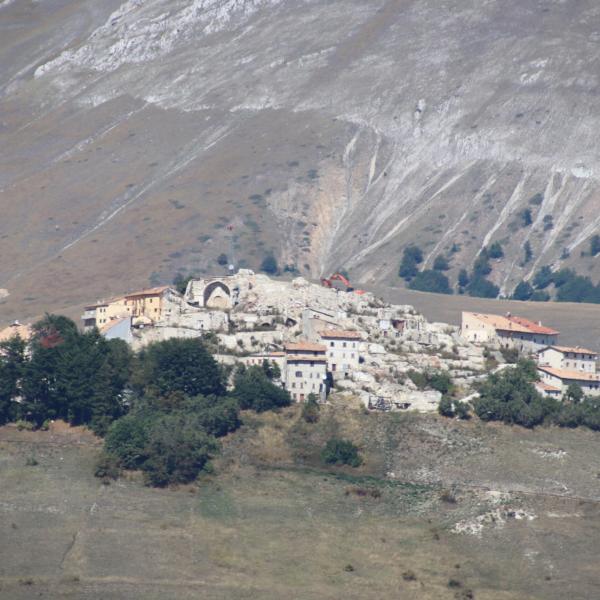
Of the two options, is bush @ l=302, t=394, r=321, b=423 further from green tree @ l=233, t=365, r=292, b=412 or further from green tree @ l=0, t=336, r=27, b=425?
green tree @ l=0, t=336, r=27, b=425

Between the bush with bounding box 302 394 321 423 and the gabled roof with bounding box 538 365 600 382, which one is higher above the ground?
the bush with bounding box 302 394 321 423

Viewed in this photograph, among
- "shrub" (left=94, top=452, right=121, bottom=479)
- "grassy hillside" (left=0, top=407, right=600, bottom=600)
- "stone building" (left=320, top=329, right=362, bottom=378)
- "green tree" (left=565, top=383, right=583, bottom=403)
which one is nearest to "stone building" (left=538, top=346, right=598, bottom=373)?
"green tree" (left=565, top=383, right=583, bottom=403)

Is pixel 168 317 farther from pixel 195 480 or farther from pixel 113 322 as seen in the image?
pixel 195 480

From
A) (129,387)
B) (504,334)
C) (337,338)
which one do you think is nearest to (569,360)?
(504,334)

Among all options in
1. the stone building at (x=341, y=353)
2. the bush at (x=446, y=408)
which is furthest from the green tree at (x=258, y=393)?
the bush at (x=446, y=408)

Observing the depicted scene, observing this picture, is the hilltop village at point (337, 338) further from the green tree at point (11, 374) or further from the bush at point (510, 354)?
the green tree at point (11, 374)

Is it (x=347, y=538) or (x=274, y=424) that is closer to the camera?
(x=347, y=538)

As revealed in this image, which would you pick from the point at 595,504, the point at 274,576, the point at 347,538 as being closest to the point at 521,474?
the point at 595,504
